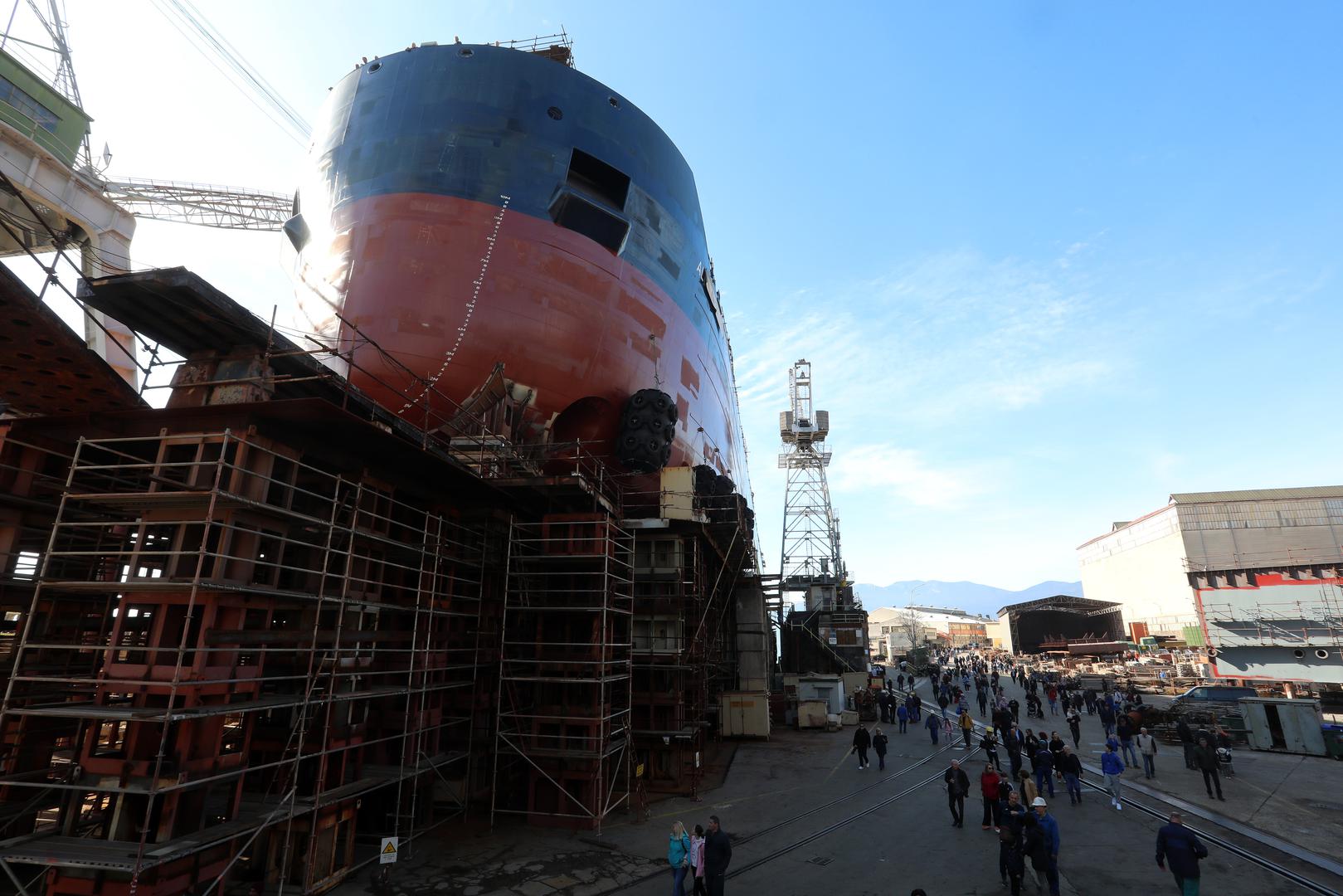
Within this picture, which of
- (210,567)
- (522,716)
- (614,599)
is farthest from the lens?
(614,599)

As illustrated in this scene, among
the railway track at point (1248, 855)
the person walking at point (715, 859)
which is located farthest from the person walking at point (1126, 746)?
the person walking at point (715, 859)

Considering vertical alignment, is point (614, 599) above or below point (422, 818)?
above

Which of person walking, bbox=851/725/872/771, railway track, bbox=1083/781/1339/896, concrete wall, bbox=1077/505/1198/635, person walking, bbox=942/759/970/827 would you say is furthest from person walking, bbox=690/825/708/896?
concrete wall, bbox=1077/505/1198/635

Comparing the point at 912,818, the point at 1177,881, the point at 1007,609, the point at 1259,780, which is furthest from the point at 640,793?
the point at 1007,609

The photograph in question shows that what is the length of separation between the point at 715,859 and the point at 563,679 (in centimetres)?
486

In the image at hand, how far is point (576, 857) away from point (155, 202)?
38.2 metres

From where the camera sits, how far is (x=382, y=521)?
40.3 ft

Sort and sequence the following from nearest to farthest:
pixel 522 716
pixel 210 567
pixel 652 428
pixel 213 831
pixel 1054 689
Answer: pixel 213 831 → pixel 210 567 → pixel 522 716 → pixel 652 428 → pixel 1054 689

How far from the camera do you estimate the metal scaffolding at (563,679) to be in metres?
12.5

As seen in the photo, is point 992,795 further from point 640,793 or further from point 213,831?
point 213,831

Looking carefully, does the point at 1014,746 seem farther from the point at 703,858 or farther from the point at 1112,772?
the point at 703,858

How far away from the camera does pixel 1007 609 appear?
73562mm

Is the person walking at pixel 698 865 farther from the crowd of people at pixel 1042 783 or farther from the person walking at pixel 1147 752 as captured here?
the person walking at pixel 1147 752

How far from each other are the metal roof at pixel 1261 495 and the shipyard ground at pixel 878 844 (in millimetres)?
47063
